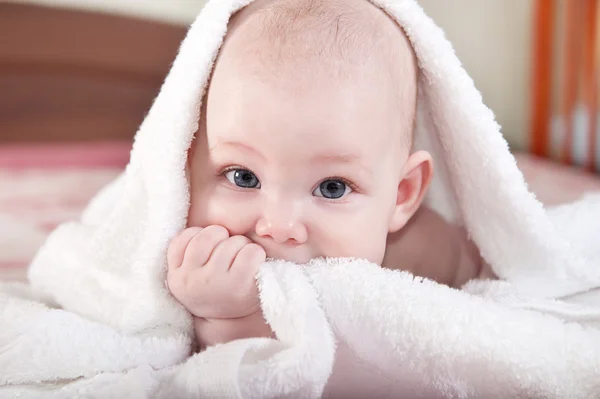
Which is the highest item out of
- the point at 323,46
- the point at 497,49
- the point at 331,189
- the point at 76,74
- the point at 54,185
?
the point at 323,46

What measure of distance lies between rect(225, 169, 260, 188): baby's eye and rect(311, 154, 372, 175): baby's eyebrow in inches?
2.7

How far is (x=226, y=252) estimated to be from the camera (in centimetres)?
67

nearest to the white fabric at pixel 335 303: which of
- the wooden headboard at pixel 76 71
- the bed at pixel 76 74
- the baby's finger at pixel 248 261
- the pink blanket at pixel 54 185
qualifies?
the baby's finger at pixel 248 261

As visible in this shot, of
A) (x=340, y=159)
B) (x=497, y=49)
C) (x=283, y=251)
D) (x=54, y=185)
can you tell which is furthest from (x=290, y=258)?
(x=497, y=49)

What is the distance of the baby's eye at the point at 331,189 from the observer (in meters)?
0.71

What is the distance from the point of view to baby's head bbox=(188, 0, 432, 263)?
0.67 m

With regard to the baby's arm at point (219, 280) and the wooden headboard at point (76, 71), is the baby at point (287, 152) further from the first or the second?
the wooden headboard at point (76, 71)

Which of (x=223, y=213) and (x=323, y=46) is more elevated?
(x=323, y=46)

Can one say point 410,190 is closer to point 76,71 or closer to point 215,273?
point 215,273

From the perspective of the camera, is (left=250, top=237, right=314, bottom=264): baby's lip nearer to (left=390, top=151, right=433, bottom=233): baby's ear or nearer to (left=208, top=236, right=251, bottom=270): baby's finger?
(left=208, top=236, right=251, bottom=270): baby's finger

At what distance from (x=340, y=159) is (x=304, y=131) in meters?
0.05

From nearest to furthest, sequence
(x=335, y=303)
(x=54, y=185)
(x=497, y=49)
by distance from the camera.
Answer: (x=335, y=303)
(x=54, y=185)
(x=497, y=49)

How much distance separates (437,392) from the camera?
0.64 meters

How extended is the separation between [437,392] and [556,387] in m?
0.11
